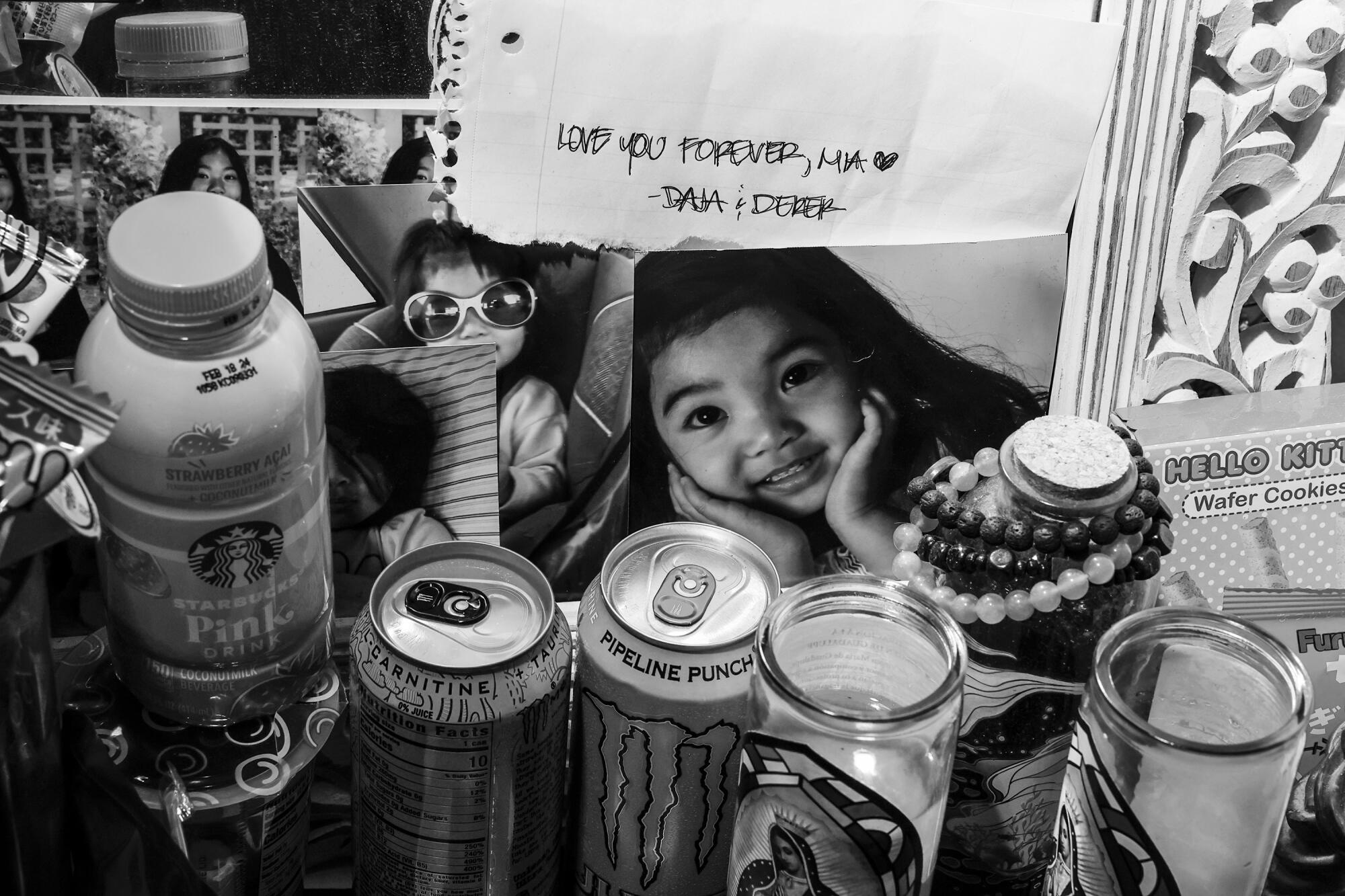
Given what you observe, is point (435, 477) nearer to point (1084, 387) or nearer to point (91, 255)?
point (91, 255)

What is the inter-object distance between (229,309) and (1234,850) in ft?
1.39

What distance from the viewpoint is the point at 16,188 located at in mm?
584

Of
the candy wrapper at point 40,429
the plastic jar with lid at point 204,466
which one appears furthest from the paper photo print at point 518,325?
the candy wrapper at point 40,429

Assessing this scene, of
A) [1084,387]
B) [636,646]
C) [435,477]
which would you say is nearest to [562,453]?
[435,477]

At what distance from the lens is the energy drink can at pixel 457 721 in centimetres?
52

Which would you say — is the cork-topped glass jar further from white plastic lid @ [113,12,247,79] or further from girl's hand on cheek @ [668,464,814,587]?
white plastic lid @ [113,12,247,79]

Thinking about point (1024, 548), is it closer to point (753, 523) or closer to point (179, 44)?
point (753, 523)

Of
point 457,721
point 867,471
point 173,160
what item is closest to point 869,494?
point 867,471

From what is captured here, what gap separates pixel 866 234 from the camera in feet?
2.16

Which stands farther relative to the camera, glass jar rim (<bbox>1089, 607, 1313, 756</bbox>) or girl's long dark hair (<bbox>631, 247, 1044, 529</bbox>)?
girl's long dark hair (<bbox>631, 247, 1044, 529</bbox>)

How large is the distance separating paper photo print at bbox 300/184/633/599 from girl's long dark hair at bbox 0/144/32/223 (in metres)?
0.12

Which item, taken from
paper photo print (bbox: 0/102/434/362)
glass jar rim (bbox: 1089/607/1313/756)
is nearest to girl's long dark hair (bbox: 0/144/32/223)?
paper photo print (bbox: 0/102/434/362)

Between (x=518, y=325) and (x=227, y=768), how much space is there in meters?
0.25

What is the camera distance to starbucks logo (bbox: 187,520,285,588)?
1.70 feet
